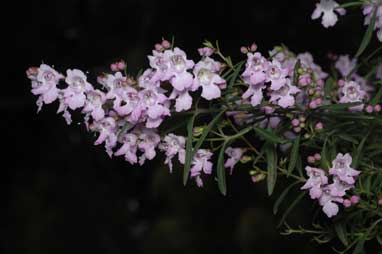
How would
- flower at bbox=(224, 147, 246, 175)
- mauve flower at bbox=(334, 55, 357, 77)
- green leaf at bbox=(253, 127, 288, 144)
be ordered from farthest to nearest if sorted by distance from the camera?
mauve flower at bbox=(334, 55, 357, 77) < flower at bbox=(224, 147, 246, 175) < green leaf at bbox=(253, 127, 288, 144)

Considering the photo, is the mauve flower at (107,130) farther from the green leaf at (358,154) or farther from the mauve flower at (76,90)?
the green leaf at (358,154)

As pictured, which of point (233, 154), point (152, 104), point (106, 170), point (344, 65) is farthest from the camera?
point (106, 170)

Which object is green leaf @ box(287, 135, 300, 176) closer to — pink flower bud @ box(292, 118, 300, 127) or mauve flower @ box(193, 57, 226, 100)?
pink flower bud @ box(292, 118, 300, 127)

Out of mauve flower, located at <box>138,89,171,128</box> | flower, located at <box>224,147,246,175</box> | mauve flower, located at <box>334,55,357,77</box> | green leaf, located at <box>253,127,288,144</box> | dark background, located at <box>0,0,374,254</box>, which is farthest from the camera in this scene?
dark background, located at <box>0,0,374,254</box>

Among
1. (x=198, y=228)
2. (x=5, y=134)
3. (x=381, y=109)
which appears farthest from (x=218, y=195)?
(x=381, y=109)

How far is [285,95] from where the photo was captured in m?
1.37

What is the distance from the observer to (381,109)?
5.15 ft

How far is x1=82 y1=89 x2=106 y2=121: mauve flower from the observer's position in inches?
53.5

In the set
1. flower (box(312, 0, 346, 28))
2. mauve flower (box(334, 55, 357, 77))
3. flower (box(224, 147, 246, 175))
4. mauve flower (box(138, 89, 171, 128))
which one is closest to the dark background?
mauve flower (box(334, 55, 357, 77))

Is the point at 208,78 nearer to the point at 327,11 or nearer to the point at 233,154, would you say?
the point at 233,154

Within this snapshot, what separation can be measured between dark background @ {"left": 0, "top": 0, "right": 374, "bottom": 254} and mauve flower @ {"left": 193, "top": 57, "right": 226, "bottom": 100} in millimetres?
1794

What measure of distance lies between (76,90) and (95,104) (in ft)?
0.16

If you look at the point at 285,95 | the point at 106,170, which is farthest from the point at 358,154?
the point at 106,170

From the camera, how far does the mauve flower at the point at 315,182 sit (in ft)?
4.42
